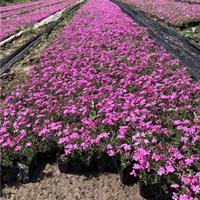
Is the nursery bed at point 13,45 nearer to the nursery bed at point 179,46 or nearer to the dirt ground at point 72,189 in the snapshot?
the nursery bed at point 179,46

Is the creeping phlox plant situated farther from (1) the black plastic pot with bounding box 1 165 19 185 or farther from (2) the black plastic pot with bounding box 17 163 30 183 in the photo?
(2) the black plastic pot with bounding box 17 163 30 183

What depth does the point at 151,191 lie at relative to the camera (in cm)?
610

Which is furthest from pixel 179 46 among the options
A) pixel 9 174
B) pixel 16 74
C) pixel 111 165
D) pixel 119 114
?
pixel 9 174

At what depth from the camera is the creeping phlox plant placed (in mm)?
6098

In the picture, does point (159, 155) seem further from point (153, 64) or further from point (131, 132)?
point (153, 64)

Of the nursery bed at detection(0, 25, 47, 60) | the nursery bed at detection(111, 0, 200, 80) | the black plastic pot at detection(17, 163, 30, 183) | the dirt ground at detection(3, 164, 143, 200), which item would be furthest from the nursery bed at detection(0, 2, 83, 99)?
the nursery bed at detection(111, 0, 200, 80)

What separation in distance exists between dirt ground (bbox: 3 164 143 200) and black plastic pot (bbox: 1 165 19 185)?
175 millimetres

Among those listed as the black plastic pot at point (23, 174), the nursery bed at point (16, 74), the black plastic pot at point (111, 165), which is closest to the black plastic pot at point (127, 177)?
the black plastic pot at point (111, 165)

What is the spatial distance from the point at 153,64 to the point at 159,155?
5.86 m

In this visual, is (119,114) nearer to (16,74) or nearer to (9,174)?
(9,174)

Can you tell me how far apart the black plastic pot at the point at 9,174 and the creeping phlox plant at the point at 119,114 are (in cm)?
21

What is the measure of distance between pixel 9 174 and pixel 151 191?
2926 mm

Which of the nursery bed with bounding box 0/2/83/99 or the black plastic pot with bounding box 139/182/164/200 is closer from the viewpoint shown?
the black plastic pot with bounding box 139/182/164/200

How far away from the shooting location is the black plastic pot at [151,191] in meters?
6.00
